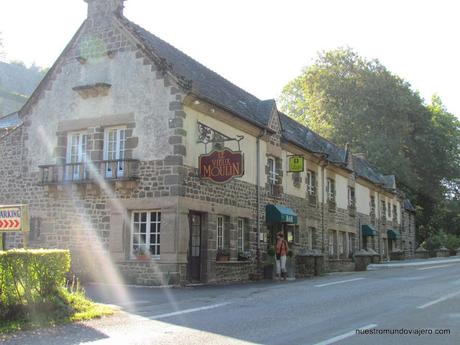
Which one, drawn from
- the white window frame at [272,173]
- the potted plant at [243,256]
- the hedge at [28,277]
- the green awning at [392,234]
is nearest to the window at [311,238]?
the white window frame at [272,173]

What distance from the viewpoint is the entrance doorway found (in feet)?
55.1

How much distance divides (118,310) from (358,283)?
8.18 metres

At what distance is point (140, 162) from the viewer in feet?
54.5

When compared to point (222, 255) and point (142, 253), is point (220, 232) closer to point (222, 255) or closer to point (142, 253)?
point (222, 255)

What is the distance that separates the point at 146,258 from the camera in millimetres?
15922

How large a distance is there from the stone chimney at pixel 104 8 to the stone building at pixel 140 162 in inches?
1.6

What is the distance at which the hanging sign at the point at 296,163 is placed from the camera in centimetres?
2242

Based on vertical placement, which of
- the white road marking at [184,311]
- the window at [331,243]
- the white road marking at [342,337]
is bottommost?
the white road marking at [342,337]

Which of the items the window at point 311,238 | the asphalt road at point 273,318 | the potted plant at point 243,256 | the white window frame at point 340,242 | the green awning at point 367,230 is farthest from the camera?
the green awning at point 367,230

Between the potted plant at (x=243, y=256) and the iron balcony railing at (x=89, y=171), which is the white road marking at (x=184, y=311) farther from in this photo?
the potted plant at (x=243, y=256)

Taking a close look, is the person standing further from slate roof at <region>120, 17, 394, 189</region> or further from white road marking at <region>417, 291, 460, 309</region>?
white road marking at <region>417, 291, 460, 309</region>

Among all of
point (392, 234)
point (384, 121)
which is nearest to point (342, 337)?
point (392, 234)

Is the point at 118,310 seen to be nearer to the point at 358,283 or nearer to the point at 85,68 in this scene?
the point at 358,283

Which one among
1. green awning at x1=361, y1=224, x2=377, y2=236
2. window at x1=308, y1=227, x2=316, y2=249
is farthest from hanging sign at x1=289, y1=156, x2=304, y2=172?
green awning at x1=361, y1=224, x2=377, y2=236
